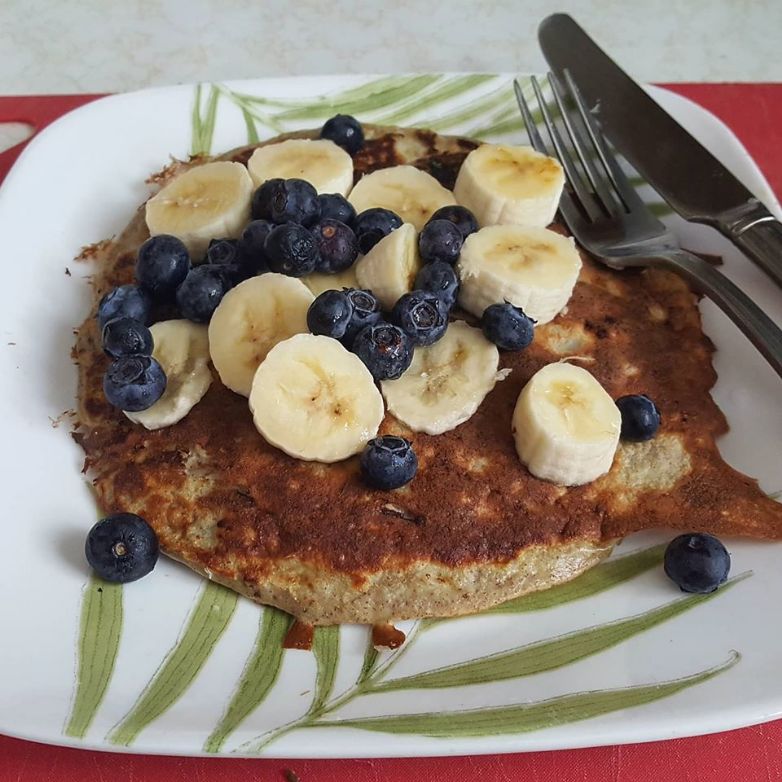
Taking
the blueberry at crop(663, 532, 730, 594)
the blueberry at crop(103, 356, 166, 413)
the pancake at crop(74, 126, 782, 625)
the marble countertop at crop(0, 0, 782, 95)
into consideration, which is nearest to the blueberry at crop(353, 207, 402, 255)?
the pancake at crop(74, 126, 782, 625)

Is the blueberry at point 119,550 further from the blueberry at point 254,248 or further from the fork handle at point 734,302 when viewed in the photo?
the fork handle at point 734,302

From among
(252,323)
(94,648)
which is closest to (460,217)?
(252,323)

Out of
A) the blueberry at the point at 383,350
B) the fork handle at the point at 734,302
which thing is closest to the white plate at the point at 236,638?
the fork handle at the point at 734,302

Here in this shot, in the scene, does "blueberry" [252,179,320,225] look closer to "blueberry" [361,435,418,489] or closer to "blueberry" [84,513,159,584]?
"blueberry" [361,435,418,489]

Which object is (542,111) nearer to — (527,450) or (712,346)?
(712,346)

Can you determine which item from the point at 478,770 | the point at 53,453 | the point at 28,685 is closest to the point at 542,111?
the point at 53,453

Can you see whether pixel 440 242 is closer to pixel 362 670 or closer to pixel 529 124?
pixel 529 124
